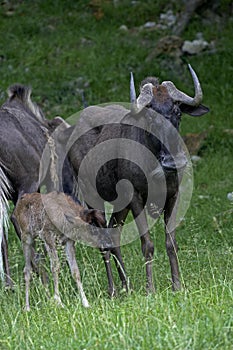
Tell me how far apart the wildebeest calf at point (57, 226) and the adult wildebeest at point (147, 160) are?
58 centimetres

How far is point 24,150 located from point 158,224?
7.28 ft

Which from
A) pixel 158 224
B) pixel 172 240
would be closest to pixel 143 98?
pixel 172 240

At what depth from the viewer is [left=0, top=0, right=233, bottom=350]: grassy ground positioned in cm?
607

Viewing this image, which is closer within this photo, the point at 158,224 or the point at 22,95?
the point at 22,95

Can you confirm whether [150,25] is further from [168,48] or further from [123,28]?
[168,48]

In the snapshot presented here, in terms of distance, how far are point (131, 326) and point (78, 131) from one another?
4.49 meters

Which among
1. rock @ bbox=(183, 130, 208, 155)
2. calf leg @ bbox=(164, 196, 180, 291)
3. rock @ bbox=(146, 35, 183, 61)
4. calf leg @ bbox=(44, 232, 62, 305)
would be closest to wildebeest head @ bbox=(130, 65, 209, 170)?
calf leg @ bbox=(164, 196, 180, 291)

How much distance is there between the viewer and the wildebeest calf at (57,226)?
25.8 feet

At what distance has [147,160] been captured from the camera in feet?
28.7

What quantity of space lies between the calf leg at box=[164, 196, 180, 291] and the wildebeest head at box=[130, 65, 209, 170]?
56 centimetres

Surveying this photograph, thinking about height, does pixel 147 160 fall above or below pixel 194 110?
below

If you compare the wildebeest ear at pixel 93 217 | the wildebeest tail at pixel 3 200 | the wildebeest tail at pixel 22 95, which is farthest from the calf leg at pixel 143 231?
the wildebeest tail at pixel 22 95

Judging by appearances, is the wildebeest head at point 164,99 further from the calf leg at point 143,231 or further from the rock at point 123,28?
the rock at point 123,28

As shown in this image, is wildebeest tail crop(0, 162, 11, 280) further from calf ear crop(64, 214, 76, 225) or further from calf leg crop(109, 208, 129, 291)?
calf ear crop(64, 214, 76, 225)
